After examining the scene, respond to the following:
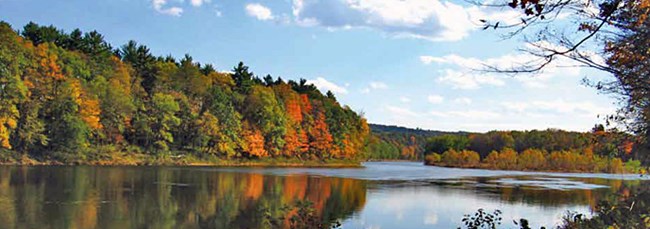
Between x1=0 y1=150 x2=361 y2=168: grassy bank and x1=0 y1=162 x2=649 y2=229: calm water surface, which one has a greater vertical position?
x1=0 y1=150 x2=361 y2=168: grassy bank

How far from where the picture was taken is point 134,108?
54625mm

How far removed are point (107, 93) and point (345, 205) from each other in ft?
118

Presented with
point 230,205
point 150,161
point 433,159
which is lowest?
point 230,205

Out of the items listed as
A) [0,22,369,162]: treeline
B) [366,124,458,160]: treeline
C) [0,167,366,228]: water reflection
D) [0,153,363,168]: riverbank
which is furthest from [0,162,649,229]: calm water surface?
[366,124,458,160]: treeline

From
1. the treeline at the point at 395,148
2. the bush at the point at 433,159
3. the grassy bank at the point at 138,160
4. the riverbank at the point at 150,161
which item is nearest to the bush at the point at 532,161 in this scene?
the bush at the point at 433,159

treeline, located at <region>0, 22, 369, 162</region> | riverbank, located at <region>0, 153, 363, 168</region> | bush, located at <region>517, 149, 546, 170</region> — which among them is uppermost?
treeline, located at <region>0, 22, 369, 162</region>

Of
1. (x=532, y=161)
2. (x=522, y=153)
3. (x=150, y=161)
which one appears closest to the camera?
(x=150, y=161)

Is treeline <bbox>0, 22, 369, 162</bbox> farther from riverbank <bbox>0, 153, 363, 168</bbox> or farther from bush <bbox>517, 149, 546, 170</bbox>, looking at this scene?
bush <bbox>517, 149, 546, 170</bbox>

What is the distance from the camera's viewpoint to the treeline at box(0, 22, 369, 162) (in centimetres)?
4534

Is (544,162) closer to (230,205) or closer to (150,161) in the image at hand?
(150,161)

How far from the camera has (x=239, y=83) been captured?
7550 cm

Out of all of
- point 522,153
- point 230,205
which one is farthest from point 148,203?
point 522,153

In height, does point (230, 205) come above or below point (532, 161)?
below

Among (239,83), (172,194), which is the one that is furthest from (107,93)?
(172,194)
